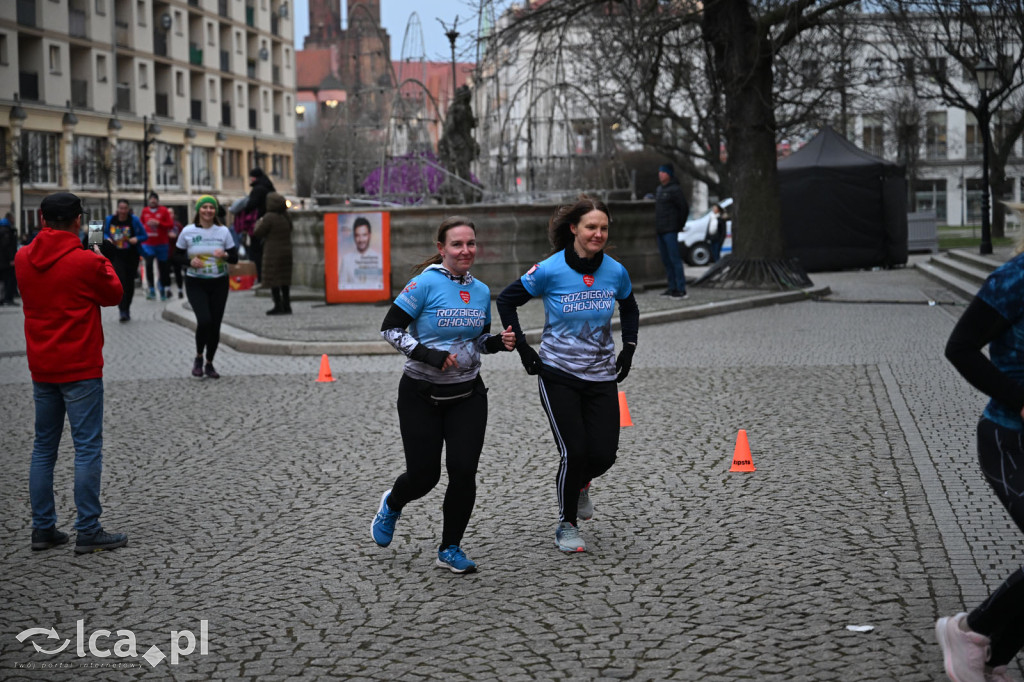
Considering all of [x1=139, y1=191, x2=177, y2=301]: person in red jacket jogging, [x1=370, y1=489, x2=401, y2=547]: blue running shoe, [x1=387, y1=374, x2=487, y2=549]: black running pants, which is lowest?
[x1=370, y1=489, x2=401, y2=547]: blue running shoe

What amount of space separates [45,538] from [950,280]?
2104 cm

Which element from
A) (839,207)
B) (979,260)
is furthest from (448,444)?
(839,207)

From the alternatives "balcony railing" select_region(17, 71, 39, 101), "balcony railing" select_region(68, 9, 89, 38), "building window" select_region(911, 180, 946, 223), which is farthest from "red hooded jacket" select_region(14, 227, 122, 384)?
"building window" select_region(911, 180, 946, 223)

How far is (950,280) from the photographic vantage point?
2447 cm

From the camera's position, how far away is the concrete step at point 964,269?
77.8 ft

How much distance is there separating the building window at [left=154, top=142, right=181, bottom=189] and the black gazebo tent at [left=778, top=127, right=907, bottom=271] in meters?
37.5

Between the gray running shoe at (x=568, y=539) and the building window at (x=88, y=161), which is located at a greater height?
the building window at (x=88, y=161)

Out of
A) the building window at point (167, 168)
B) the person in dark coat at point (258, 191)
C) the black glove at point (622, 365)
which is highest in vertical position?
the building window at point (167, 168)

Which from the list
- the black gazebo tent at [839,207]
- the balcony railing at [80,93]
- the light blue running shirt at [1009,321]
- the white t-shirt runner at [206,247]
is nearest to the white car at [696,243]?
the black gazebo tent at [839,207]

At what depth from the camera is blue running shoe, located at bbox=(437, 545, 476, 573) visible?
5.67 metres

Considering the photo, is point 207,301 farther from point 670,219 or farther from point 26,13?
point 26,13

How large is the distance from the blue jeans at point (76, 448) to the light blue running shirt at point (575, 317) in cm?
222

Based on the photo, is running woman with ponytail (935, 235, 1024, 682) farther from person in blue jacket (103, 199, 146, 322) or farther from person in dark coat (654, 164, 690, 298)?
person in blue jacket (103, 199, 146, 322)

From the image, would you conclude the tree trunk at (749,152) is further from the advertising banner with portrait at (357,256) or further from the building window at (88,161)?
the building window at (88,161)
